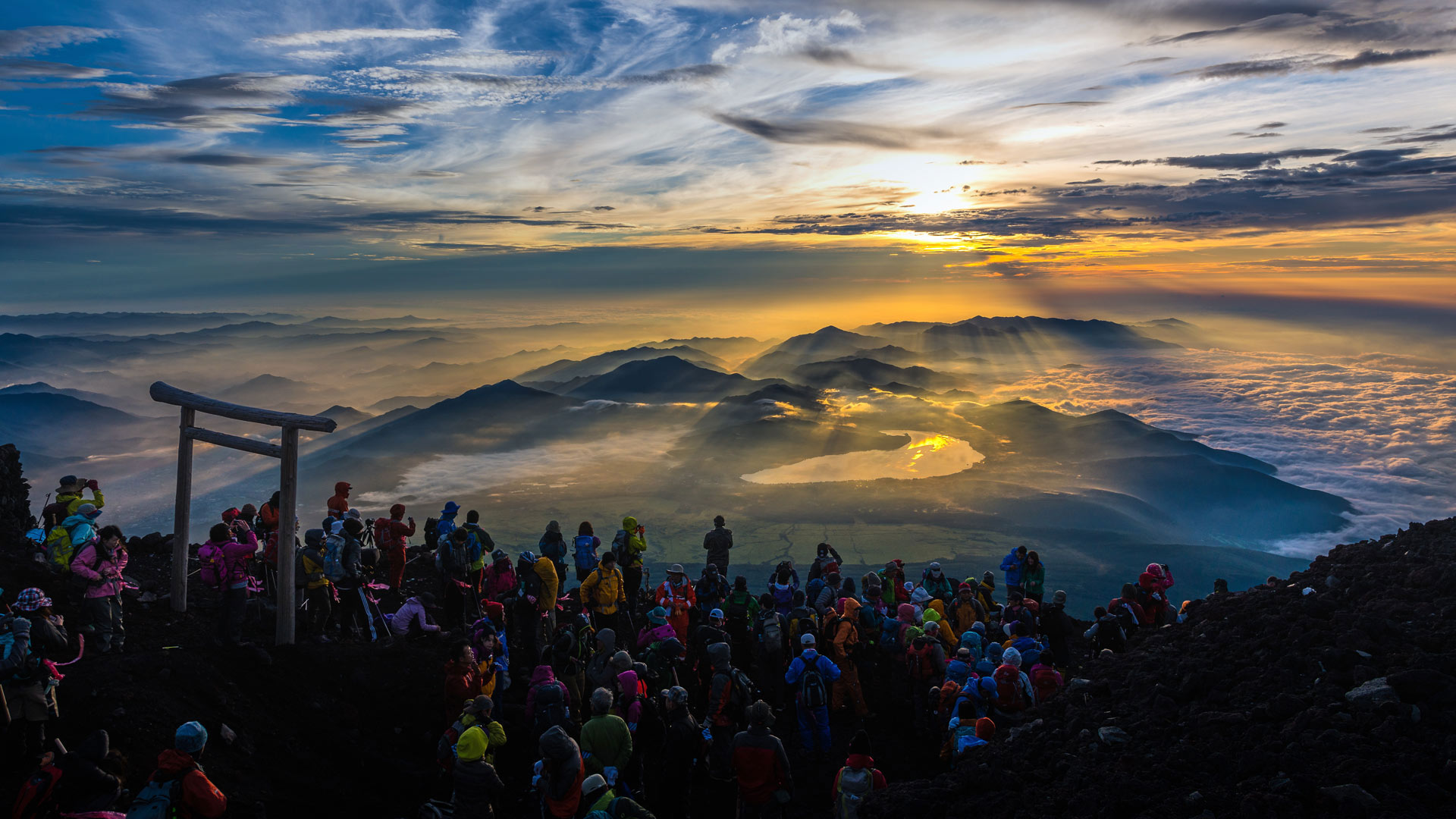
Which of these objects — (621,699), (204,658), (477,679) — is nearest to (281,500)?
(204,658)

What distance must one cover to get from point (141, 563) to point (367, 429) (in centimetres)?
18087

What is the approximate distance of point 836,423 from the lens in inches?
6270

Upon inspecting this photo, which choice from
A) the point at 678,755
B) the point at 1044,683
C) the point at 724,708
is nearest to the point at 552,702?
the point at 678,755

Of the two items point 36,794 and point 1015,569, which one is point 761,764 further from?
point 1015,569

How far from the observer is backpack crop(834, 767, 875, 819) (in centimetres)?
743

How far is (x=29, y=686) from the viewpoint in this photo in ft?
23.8

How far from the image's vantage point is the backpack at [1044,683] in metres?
10.3

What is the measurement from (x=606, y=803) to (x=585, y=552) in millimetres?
7257

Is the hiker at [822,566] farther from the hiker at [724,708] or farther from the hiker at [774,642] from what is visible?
the hiker at [724,708]

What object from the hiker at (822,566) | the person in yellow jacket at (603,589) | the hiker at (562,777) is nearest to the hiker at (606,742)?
the hiker at (562,777)

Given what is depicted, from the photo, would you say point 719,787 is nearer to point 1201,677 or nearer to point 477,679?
point 477,679

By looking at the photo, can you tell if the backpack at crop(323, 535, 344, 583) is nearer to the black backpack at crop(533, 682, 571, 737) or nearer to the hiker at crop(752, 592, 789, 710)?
the black backpack at crop(533, 682, 571, 737)

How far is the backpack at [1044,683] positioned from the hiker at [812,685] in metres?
2.64

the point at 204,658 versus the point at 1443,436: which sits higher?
the point at 204,658
